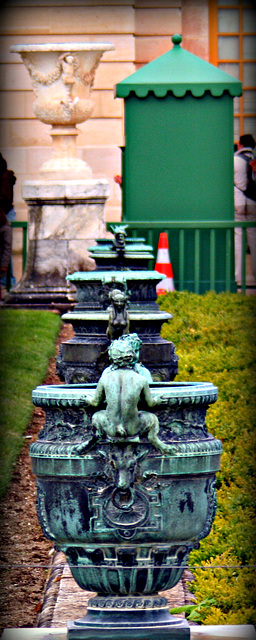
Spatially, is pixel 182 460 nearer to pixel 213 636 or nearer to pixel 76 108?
pixel 213 636

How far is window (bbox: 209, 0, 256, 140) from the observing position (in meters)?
19.8

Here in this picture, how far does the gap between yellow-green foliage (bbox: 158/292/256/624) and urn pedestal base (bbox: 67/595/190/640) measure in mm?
379

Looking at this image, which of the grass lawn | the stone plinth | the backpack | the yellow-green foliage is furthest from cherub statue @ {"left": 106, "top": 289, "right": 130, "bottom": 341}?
the backpack

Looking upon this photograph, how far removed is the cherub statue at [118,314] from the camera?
22.0 feet

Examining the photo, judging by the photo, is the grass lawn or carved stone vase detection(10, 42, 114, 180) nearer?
the grass lawn

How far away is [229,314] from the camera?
11.7 meters

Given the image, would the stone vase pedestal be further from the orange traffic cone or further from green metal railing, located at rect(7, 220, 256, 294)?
the orange traffic cone

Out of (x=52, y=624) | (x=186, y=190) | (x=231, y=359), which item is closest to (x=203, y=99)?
(x=186, y=190)

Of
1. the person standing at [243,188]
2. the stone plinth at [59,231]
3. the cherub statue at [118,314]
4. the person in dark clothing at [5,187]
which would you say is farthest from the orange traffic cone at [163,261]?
the cherub statue at [118,314]

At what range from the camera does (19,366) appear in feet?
34.1

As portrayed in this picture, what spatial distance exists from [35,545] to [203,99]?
7.50m

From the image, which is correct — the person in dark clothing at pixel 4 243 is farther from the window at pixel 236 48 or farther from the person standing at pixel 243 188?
the window at pixel 236 48

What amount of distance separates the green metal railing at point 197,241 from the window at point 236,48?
6.69m

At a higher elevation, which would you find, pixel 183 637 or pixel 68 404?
pixel 68 404
